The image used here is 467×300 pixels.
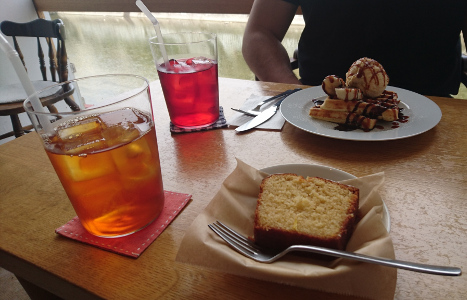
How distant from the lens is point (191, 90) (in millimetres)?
869

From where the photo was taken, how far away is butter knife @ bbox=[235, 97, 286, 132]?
0.89m

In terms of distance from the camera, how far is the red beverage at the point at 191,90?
0.85 meters

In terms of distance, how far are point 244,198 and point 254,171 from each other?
6 cm

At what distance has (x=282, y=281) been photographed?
1.30ft

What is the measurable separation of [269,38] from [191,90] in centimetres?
98

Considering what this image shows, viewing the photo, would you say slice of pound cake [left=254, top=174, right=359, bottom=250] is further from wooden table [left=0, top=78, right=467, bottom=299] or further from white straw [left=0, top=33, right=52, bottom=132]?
white straw [left=0, top=33, right=52, bottom=132]

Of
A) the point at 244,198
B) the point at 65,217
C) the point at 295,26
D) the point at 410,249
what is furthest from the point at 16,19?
the point at 410,249

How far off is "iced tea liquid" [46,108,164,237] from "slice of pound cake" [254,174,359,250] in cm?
20

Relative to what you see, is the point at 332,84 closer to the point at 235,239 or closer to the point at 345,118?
the point at 345,118

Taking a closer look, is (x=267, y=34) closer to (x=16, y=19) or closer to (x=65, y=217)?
(x=65, y=217)

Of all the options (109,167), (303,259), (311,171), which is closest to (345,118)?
(311,171)

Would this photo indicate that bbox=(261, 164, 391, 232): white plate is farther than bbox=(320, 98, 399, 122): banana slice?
No

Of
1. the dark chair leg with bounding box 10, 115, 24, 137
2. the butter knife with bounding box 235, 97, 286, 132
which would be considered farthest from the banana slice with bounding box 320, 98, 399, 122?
the dark chair leg with bounding box 10, 115, 24, 137

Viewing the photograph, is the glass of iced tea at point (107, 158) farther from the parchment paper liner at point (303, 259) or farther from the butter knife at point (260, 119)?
the butter knife at point (260, 119)
